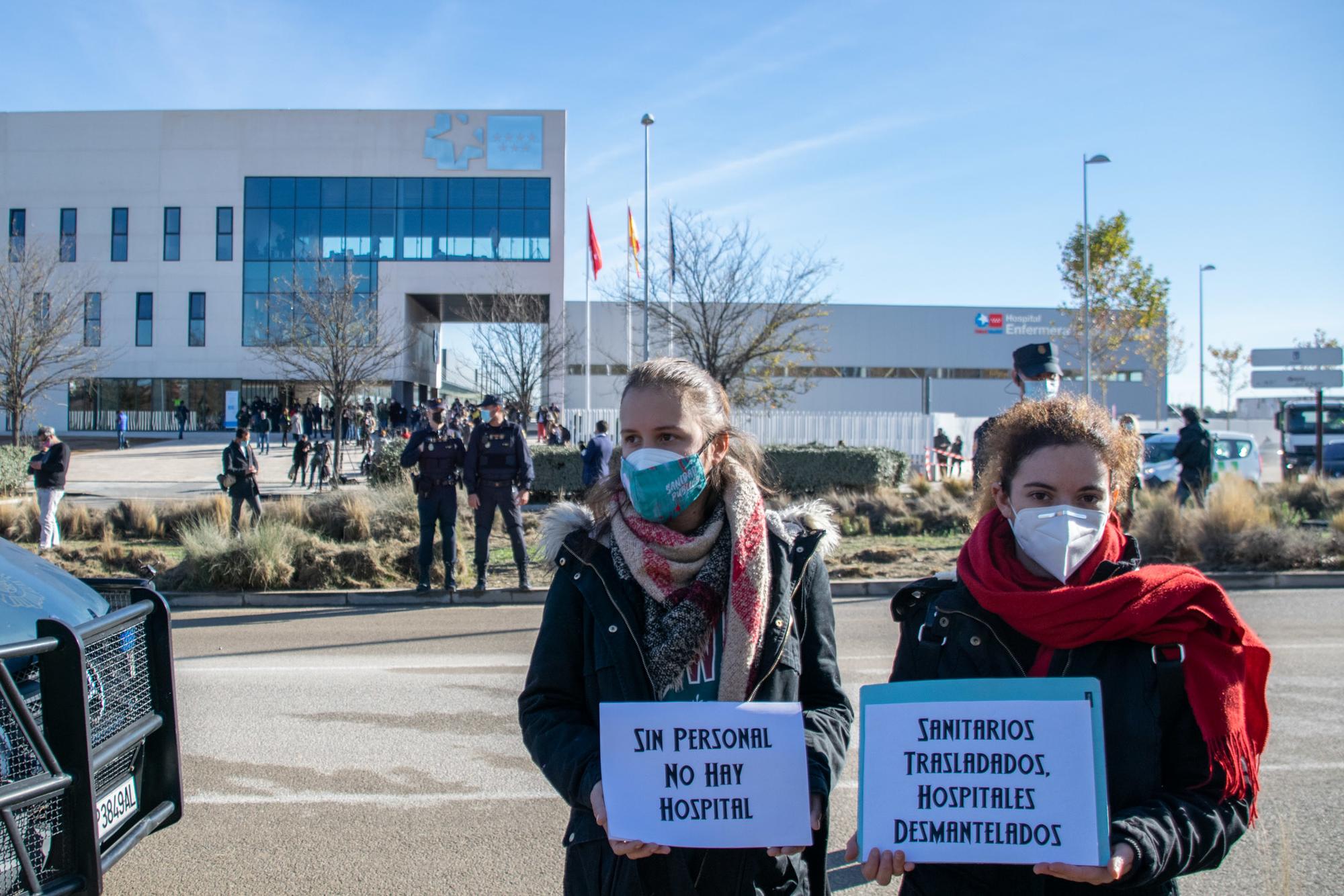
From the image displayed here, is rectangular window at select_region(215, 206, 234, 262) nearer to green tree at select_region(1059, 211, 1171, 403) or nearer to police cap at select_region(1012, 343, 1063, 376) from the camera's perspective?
green tree at select_region(1059, 211, 1171, 403)

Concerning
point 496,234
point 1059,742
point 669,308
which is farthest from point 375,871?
point 496,234

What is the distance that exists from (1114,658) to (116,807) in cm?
284

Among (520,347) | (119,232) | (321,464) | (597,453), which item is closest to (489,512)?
(597,453)

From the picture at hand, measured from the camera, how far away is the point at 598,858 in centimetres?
206

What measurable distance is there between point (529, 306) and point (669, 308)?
13.7m

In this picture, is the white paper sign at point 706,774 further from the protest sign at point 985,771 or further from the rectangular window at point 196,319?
the rectangular window at point 196,319

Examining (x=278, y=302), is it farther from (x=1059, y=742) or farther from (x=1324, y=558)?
(x=1059, y=742)

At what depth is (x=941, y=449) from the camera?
2883 cm

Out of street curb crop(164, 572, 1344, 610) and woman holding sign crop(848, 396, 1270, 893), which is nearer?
woman holding sign crop(848, 396, 1270, 893)

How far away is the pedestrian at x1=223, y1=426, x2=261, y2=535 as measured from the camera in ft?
47.8

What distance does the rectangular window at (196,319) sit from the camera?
49.0 m

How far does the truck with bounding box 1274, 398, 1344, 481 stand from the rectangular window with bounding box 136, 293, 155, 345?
1946 inches

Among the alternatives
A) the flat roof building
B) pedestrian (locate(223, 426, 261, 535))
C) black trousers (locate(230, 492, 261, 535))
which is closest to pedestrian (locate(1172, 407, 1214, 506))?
black trousers (locate(230, 492, 261, 535))

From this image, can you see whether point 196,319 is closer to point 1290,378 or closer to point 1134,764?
point 1290,378
